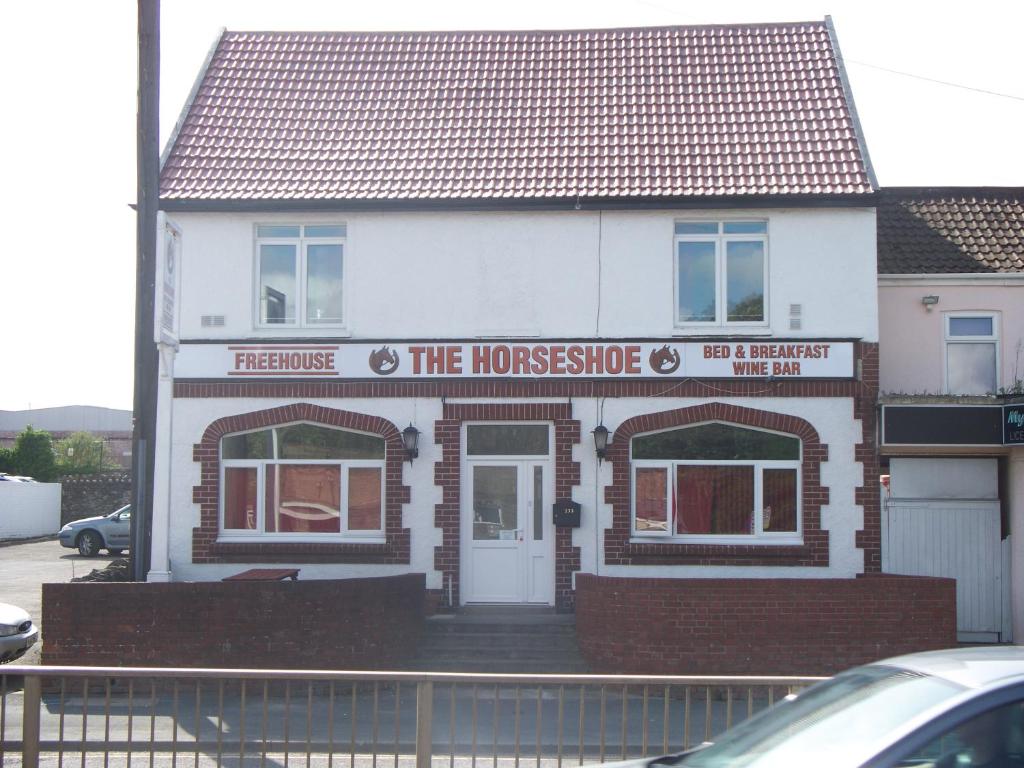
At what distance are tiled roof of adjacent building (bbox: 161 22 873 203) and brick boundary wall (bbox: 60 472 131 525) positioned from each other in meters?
23.8

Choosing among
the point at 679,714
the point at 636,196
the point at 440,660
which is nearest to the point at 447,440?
the point at 440,660

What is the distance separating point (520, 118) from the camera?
1698 cm

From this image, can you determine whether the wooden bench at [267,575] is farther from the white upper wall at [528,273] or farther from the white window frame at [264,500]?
the white upper wall at [528,273]

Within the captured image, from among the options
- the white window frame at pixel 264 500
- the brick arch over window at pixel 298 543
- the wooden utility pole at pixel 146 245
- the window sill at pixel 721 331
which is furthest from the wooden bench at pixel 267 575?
the window sill at pixel 721 331

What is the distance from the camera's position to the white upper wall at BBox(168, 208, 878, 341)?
50.0 feet

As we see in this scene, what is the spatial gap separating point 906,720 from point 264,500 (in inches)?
493

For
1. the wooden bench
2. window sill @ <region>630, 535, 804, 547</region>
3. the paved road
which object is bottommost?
the paved road

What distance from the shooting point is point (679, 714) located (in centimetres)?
1165

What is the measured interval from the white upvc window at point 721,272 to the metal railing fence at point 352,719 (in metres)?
5.54

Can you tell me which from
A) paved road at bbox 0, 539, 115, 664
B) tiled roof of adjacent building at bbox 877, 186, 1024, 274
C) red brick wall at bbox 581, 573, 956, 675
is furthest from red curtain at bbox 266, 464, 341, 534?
tiled roof of adjacent building at bbox 877, 186, 1024, 274

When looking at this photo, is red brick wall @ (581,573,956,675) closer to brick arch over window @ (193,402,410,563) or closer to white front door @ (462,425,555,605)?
white front door @ (462,425,555,605)

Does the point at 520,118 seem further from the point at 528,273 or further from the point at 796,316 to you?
the point at 796,316

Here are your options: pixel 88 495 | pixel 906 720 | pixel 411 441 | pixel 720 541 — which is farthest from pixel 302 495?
pixel 88 495

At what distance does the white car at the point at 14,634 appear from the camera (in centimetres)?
1330
